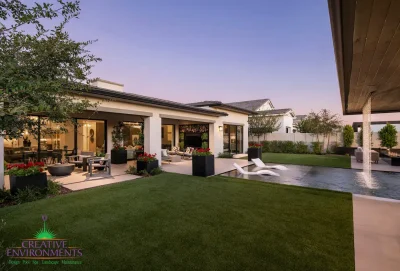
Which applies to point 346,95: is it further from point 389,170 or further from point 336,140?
point 336,140

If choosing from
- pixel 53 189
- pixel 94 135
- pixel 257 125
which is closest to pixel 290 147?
pixel 257 125

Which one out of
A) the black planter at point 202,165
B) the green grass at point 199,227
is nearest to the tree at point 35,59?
the green grass at point 199,227

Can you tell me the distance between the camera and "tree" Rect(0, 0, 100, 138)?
2.06 metres

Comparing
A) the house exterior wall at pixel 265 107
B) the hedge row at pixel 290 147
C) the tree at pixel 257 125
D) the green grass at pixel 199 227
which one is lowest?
the green grass at pixel 199 227

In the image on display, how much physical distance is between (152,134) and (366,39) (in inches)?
374

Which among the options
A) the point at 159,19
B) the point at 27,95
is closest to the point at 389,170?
the point at 27,95

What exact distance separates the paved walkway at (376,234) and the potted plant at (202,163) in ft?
17.6

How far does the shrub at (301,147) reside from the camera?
21641 mm

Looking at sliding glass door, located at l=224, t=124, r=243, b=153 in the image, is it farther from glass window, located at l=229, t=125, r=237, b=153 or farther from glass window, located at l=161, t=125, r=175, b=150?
glass window, located at l=161, t=125, r=175, b=150

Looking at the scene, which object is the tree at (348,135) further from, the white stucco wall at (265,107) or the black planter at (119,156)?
the black planter at (119,156)

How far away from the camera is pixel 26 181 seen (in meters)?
6.05

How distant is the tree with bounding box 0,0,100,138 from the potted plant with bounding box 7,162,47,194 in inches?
174

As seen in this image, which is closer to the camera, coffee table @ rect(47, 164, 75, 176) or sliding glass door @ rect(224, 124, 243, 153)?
coffee table @ rect(47, 164, 75, 176)

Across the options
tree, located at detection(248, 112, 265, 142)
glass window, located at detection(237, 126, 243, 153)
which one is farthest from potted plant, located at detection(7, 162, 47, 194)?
tree, located at detection(248, 112, 265, 142)
